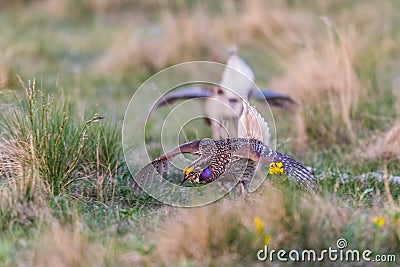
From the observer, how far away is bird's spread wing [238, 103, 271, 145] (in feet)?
15.1

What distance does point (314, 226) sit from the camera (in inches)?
145

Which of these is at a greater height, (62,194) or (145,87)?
(145,87)

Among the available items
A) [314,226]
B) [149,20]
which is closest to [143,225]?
[314,226]

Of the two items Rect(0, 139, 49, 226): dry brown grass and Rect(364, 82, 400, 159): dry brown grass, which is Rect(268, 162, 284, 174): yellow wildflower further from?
Rect(364, 82, 400, 159): dry brown grass

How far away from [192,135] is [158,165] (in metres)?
1.62

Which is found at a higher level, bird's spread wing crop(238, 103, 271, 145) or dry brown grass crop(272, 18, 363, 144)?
dry brown grass crop(272, 18, 363, 144)

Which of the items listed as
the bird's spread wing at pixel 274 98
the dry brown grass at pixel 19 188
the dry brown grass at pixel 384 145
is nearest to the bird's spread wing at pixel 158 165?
the dry brown grass at pixel 19 188

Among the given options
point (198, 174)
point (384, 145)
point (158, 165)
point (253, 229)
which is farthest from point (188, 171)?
point (384, 145)

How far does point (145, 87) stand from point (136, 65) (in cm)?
72

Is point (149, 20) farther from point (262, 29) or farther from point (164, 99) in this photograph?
point (164, 99)

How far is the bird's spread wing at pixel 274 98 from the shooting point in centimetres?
598

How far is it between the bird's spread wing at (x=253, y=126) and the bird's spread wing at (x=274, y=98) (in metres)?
1.09

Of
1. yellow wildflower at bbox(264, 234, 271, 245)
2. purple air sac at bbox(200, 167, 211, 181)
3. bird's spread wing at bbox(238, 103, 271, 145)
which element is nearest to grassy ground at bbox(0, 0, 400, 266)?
yellow wildflower at bbox(264, 234, 271, 245)

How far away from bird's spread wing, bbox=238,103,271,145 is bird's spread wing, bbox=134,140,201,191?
1.15 feet
